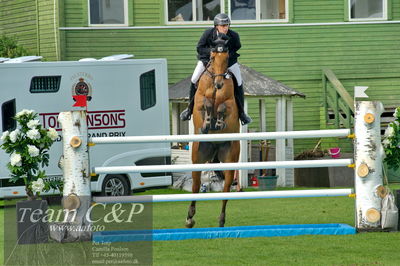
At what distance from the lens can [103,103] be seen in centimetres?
1788

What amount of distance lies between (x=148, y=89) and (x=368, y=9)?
→ 8.74m

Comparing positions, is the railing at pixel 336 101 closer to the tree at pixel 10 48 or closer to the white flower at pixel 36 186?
the tree at pixel 10 48

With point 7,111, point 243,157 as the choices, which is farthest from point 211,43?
point 243,157

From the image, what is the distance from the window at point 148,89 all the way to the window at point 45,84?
5.61ft

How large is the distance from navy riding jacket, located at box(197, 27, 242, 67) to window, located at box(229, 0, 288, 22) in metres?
12.4

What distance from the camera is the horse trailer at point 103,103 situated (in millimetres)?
17281

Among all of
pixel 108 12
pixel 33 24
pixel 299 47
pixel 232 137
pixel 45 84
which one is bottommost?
pixel 232 137

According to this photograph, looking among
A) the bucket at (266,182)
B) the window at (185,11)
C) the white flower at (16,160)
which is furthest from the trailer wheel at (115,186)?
the white flower at (16,160)

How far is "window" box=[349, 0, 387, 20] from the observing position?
24547 mm

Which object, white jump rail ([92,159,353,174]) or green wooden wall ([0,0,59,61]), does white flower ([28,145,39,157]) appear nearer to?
→ white jump rail ([92,159,353,174])

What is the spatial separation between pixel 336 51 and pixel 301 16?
1312 millimetres

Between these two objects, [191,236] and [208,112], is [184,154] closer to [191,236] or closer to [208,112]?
[208,112]

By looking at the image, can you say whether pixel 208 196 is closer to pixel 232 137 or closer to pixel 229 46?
pixel 232 137

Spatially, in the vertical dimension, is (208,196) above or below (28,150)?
below
